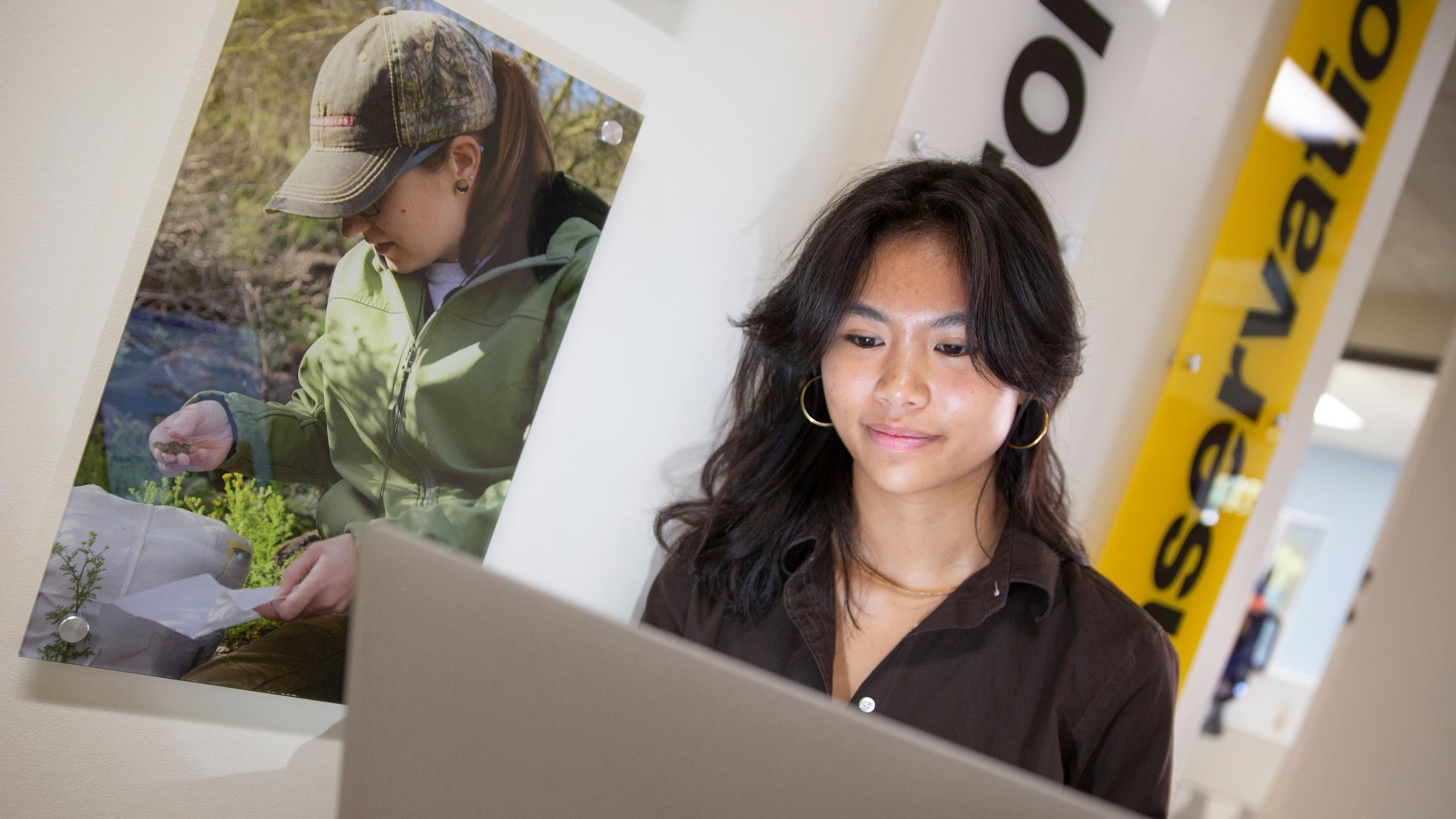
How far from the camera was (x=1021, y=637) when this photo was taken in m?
1.45

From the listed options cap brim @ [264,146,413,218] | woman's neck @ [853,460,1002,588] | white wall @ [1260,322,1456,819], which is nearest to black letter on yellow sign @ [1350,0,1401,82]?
white wall @ [1260,322,1456,819]

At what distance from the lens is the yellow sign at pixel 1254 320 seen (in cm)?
249

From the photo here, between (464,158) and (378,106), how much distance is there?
12 centimetres

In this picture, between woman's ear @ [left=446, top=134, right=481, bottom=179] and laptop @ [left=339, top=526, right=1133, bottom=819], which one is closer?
laptop @ [left=339, top=526, right=1133, bottom=819]

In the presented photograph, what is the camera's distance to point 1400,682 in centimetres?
284

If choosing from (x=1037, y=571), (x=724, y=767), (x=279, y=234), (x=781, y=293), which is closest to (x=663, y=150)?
(x=781, y=293)

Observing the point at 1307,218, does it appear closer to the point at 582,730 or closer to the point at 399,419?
the point at 399,419

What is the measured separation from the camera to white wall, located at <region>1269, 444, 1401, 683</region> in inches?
368

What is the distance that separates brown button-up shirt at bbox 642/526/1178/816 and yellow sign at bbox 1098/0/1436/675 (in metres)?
1.03

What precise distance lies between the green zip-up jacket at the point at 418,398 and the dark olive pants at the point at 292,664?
130mm

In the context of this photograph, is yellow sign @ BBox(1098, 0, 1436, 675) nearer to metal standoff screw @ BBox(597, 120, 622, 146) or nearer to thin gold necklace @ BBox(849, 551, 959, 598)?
thin gold necklace @ BBox(849, 551, 959, 598)

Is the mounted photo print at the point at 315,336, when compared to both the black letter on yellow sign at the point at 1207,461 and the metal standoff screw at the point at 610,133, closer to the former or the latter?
the metal standoff screw at the point at 610,133

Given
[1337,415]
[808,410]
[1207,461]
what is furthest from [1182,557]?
[1337,415]

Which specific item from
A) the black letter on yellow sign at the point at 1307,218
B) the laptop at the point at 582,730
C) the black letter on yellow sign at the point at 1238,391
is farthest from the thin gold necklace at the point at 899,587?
the black letter on yellow sign at the point at 1307,218
